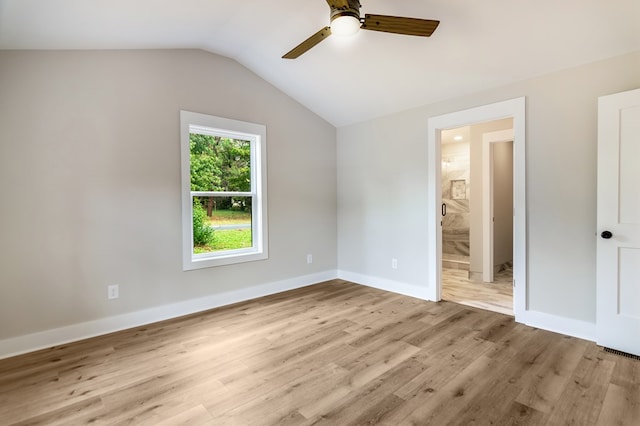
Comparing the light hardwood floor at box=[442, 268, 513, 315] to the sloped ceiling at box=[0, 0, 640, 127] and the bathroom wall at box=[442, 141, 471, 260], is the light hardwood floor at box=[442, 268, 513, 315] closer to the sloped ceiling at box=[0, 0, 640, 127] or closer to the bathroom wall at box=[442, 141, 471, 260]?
the bathroom wall at box=[442, 141, 471, 260]

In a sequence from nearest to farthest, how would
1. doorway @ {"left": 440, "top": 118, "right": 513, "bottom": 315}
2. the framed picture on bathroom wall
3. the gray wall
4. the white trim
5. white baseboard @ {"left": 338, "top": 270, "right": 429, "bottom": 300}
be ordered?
white baseboard @ {"left": 338, "top": 270, "right": 429, "bottom": 300}
doorway @ {"left": 440, "top": 118, "right": 513, "bottom": 315}
the white trim
the gray wall
the framed picture on bathroom wall

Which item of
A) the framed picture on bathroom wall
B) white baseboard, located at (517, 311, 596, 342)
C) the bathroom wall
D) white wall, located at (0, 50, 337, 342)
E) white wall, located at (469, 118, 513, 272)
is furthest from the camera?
the framed picture on bathroom wall

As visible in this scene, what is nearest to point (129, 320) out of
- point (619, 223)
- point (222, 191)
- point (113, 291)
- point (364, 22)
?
point (113, 291)

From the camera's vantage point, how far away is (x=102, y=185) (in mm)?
2910

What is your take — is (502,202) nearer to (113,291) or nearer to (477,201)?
(477,201)

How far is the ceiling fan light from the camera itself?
6.53 ft

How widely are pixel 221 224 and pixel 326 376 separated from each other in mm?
2318

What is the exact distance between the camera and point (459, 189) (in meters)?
6.53

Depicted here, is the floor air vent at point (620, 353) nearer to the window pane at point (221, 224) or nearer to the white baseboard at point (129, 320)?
the white baseboard at point (129, 320)

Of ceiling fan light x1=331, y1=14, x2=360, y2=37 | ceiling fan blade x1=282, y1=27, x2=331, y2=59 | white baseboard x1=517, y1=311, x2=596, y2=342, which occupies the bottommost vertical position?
white baseboard x1=517, y1=311, x2=596, y2=342

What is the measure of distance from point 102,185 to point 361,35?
9.23 feet

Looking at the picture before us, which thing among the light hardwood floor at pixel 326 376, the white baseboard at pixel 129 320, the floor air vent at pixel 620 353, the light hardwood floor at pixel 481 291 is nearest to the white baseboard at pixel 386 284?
the light hardwood floor at pixel 481 291

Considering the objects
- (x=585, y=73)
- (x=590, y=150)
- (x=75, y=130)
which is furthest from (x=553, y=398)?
(x=75, y=130)

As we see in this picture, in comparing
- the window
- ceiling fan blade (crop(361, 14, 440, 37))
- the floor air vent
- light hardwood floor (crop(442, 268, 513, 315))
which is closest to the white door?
the floor air vent
